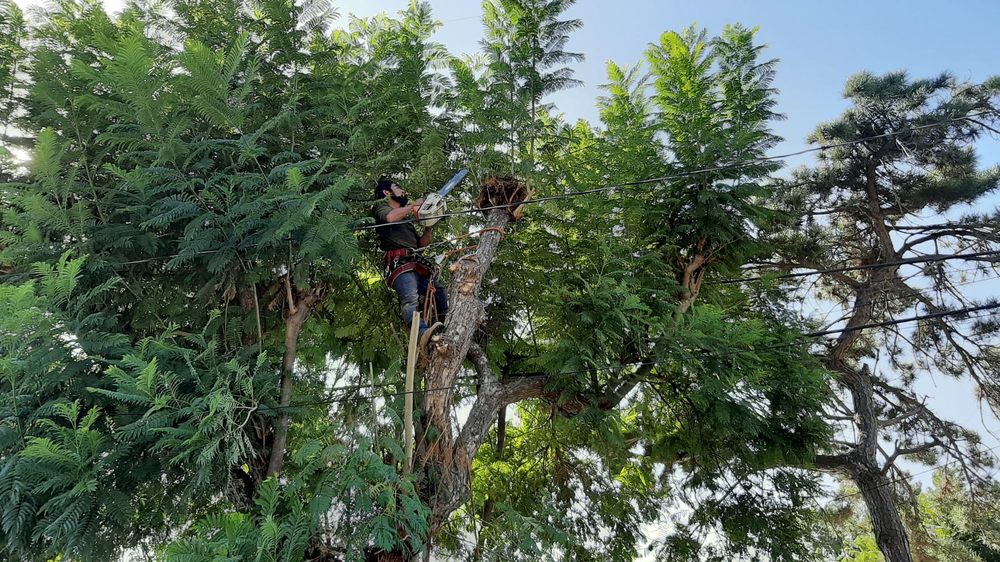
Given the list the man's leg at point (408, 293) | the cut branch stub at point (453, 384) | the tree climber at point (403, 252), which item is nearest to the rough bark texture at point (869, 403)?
the cut branch stub at point (453, 384)

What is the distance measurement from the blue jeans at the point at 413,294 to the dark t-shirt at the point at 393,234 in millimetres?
313

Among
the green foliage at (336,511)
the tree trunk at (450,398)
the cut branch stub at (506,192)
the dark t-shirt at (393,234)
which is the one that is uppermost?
the cut branch stub at (506,192)

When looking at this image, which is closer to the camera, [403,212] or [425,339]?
[425,339]

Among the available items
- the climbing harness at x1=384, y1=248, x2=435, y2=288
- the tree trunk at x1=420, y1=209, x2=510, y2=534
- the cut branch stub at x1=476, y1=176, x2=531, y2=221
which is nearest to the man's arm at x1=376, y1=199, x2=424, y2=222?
the climbing harness at x1=384, y1=248, x2=435, y2=288

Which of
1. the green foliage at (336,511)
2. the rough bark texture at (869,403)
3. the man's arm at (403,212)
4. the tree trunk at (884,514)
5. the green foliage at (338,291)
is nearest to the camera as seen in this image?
the green foliage at (336,511)

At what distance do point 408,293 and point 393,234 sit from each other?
658 mm

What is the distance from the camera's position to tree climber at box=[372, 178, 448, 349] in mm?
5609

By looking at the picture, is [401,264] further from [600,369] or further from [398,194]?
[600,369]

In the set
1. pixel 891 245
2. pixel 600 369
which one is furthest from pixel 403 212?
pixel 891 245

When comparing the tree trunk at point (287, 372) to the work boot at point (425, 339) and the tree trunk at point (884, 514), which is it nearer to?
the work boot at point (425, 339)

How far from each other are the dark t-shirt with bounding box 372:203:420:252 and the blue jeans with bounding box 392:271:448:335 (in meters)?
0.31

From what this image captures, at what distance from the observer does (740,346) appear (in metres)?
5.30

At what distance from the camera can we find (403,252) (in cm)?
579

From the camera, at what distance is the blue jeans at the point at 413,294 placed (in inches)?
220
